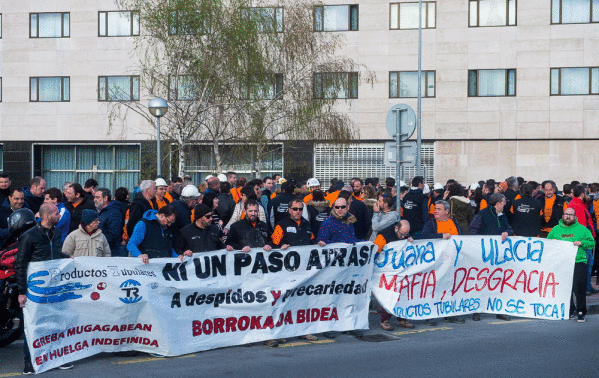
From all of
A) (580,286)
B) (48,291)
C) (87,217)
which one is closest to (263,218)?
(87,217)

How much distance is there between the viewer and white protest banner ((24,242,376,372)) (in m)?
7.66

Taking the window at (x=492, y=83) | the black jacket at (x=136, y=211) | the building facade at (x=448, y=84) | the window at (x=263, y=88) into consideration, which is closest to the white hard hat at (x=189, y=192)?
the black jacket at (x=136, y=211)

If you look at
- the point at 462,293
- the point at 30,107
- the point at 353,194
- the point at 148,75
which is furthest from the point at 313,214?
the point at 30,107

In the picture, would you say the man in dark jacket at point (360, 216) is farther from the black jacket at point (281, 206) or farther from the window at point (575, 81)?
the window at point (575, 81)

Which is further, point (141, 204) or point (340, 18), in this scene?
point (340, 18)

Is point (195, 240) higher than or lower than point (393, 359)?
higher

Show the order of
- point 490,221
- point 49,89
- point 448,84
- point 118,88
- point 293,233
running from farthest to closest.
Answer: point 49,89 → point 118,88 → point 448,84 → point 490,221 → point 293,233

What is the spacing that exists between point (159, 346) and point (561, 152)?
86.9 ft

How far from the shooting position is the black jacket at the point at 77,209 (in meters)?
10.5

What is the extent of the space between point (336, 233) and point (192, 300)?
2.25 metres

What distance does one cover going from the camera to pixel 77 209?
10602 mm

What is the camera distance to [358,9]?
32250mm

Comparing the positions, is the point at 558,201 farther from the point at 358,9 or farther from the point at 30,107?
the point at 30,107

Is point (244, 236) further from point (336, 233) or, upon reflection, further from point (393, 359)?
point (393, 359)
